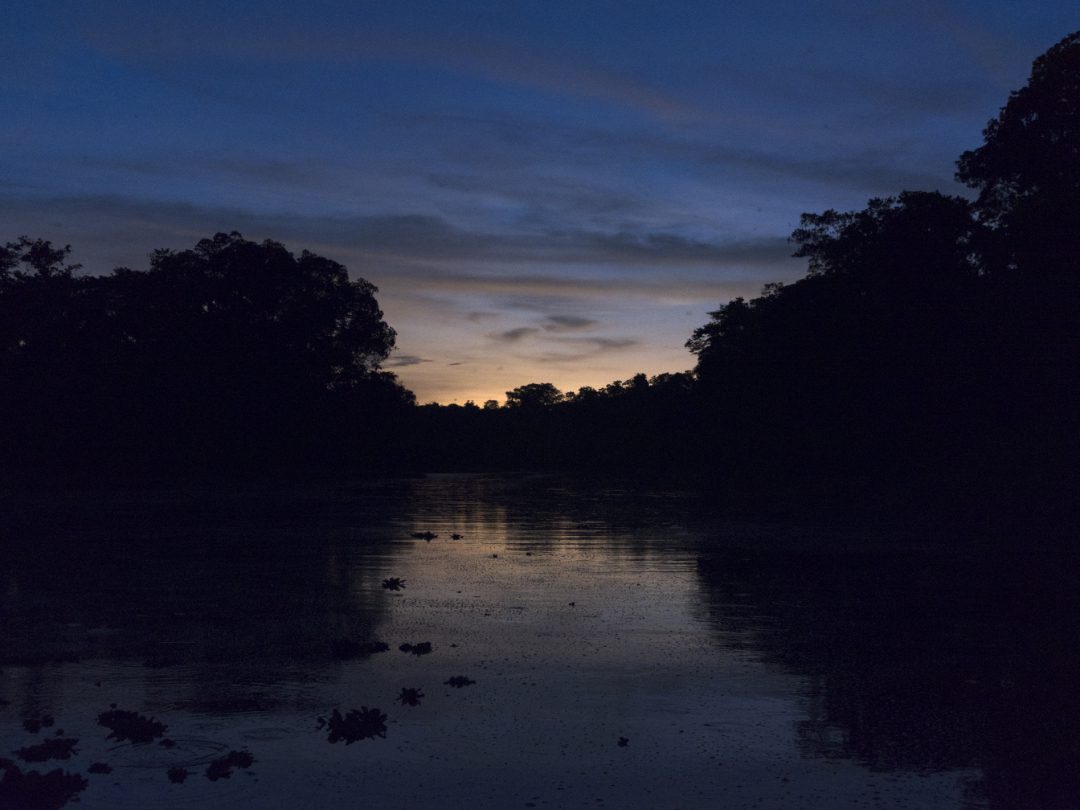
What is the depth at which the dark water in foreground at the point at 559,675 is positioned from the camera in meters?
6.69

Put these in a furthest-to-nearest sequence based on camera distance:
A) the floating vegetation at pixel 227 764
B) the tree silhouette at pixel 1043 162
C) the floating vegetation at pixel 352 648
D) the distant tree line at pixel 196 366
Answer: the distant tree line at pixel 196 366 < the tree silhouette at pixel 1043 162 < the floating vegetation at pixel 352 648 < the floating vegetation at pixel 227 764

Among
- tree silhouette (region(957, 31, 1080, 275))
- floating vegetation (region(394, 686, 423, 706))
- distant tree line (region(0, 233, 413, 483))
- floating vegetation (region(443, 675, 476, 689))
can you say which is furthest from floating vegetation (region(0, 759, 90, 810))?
distant tree line (region(0, 233, 413, 483))

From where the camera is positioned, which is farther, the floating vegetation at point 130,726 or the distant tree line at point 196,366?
the distant tree line at point 196,366

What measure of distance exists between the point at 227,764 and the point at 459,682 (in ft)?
8.76

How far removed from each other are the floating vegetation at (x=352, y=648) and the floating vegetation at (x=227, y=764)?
318 centimetres

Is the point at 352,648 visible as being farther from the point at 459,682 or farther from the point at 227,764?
the point at 227,764

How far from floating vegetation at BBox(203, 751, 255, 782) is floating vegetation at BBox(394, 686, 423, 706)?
67.0 inches

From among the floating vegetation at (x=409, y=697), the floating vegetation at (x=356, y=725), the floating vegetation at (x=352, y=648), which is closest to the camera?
the floating vegetation at (x=356, y=725)

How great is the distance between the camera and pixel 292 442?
284 ft

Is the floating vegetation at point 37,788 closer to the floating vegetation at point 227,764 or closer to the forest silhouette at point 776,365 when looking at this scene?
the floating vegetation at point 227,764

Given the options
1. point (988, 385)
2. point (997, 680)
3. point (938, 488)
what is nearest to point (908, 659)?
point (997, 680)

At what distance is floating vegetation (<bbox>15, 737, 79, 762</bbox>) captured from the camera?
22.4 feet

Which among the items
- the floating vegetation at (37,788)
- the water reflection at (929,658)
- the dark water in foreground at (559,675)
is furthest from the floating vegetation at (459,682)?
the floating vegetation at (37,788)

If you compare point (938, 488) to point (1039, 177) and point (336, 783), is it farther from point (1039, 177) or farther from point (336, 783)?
point (336, 783)
